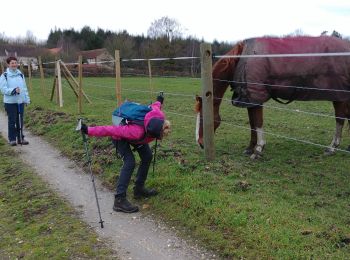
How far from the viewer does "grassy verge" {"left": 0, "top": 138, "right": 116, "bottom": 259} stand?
13.2 feet

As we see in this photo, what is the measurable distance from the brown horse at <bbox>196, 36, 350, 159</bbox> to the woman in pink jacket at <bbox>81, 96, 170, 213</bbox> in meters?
2.01

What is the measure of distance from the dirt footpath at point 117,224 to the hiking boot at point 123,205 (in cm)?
6

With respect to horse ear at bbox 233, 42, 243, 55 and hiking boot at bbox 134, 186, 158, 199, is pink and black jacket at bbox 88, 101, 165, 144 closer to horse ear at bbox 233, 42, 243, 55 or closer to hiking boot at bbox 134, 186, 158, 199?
hiking boot at bbox 134, 186, 158, 199

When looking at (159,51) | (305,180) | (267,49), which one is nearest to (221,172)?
(305,180)

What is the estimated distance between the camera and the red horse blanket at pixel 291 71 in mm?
6941

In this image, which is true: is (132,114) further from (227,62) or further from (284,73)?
(284,73)

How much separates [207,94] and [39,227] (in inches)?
117

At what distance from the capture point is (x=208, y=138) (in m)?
6.35

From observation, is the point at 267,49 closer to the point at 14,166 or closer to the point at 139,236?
the point at 139,236

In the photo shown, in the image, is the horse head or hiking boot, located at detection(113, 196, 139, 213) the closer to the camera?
hiking boot, located at detection(113, 196, 139, 213)

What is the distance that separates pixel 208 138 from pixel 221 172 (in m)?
0.66

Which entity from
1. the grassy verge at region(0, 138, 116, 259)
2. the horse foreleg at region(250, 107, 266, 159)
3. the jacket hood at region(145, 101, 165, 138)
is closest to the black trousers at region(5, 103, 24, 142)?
the grassy verge at region(0, 138, 116, 259)

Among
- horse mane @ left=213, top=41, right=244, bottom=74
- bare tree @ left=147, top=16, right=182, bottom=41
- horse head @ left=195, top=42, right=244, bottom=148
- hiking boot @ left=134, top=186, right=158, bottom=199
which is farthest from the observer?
bare tree @ left=147, top=16, right=182, bottom=41

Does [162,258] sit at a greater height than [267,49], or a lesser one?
lesser
